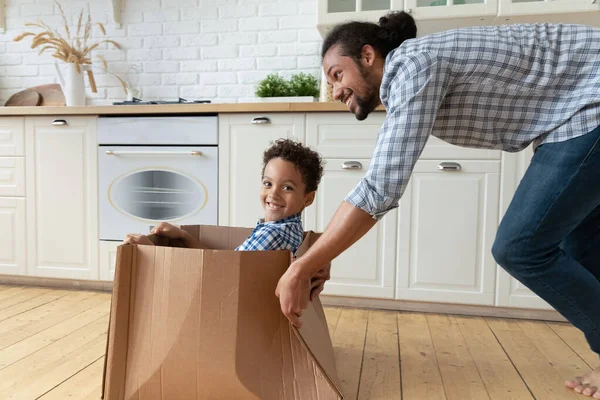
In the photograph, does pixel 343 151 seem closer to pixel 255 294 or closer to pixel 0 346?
pixel 255 294

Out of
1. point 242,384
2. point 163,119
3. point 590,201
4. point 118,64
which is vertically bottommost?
point 242,384

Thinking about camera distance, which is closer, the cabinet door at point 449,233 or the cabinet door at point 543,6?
the cabinet door at point 449,233

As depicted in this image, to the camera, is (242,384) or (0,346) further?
(0,346)

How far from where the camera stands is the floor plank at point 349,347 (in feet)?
4.26

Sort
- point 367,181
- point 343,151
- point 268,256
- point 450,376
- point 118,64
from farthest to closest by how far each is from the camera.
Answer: point 118,64 → point 343,151 → point 450,376 → point 268,256 → point 367,181

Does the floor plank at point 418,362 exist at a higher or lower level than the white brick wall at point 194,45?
lower

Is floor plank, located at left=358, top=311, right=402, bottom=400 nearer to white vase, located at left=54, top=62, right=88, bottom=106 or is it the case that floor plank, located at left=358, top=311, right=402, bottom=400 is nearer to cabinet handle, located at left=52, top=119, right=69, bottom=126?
cabinet handle, located at left=52, top=119, right=69, bottom=126

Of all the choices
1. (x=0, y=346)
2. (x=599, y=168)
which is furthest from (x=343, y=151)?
(x=0, y=346)

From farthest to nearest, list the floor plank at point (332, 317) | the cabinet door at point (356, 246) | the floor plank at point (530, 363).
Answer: the cabinet door at point (356, 246) < the floor plank at point (332, 317) < the floor plank at point (530, 363)

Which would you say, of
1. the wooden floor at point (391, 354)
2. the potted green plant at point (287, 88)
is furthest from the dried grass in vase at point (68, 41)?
the wooden floor at point (391, 354)

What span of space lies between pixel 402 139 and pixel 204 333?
1.81 ft

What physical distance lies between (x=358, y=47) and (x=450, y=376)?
0.92 metres

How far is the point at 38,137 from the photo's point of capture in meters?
2.29

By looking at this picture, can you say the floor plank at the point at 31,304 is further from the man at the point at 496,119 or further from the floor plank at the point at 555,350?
the floor plank at the point at 555,350
